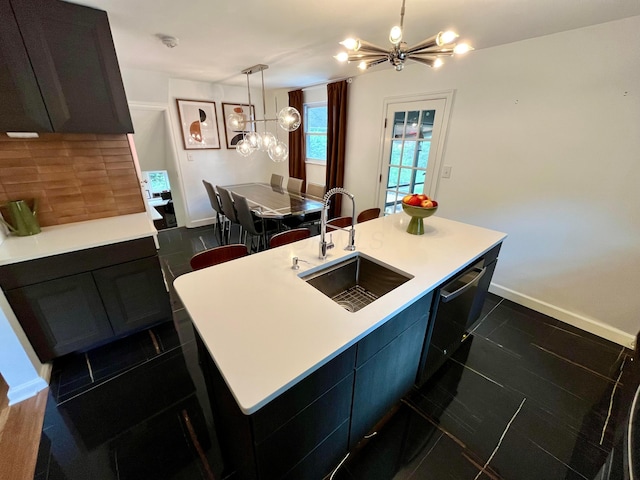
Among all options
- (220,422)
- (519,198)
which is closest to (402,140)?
(519,198)

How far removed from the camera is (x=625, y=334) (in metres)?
1.99

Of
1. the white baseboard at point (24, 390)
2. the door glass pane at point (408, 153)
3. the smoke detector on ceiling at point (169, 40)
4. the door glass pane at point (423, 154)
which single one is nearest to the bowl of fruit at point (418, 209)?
the door glass pane at point (423, 154)

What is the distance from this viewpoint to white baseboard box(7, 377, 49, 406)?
1.54 metres

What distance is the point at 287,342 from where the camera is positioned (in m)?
0.86

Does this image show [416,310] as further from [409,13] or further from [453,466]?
[409,13]

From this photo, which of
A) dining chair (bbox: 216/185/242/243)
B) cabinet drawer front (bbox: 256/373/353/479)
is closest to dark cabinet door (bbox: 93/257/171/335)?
dining chair (bbox: 216/185/242/243)

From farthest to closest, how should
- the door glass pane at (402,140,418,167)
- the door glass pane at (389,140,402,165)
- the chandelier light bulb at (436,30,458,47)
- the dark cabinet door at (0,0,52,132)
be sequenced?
the door glass pane at (389,140,402,165)
the door glass pane at (402,140,418,167)
the dark cabinet door at (0,0,52,132)
the chandelier light bulb at (436,30,458,47)

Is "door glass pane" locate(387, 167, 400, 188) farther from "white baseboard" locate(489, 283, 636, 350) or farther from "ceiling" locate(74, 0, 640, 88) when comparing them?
"white baseboard" locate(489, 283, 636, 350)

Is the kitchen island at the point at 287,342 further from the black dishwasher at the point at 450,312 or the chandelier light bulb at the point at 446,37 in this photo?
the chandelier light bulb at the point at 446,37

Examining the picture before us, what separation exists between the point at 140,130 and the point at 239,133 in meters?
1.50

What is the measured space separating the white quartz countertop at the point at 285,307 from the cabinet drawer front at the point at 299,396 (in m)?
0.08

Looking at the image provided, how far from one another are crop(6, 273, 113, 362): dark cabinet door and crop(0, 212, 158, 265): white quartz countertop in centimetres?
20

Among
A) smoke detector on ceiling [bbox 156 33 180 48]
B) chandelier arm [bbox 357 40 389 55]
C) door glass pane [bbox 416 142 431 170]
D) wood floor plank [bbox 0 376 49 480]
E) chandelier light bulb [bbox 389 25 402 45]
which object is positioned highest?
smoke detector on ceiling [bbox 156 33 180 48]

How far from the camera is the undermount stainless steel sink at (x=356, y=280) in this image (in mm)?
1401
